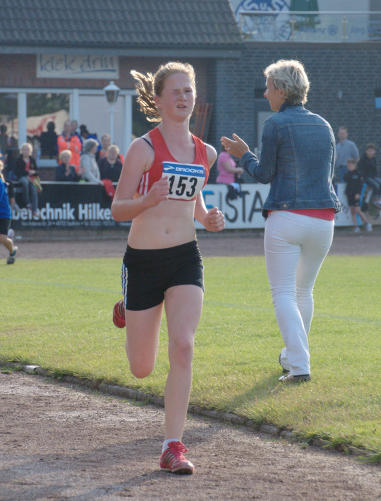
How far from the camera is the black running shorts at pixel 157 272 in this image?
5.29 meters

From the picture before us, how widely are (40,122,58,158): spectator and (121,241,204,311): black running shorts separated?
963 inches

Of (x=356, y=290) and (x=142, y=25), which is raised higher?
(x=142, y=25)

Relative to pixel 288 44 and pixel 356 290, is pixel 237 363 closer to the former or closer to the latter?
pixel 356 290

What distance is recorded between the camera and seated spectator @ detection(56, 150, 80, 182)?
2359cm

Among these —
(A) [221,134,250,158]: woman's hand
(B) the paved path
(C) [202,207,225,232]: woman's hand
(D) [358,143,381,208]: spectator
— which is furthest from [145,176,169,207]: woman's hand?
(D) [358,143,381,208]: spectator

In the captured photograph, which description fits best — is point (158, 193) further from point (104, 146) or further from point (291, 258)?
point (104, 146)

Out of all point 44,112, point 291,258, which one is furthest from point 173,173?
point 44,112

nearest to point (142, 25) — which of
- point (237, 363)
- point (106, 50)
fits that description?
point (106, 50)

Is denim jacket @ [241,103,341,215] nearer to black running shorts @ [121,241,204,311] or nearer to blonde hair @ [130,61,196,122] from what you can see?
blonde hair @ [130,61,196,122]

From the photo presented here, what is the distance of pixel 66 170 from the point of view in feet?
77.6

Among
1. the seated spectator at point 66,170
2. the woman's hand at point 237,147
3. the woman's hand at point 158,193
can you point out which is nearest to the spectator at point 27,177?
the seated spectator at point 66,170

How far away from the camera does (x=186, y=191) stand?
5.29 m

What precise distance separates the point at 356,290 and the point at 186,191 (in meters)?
8.26

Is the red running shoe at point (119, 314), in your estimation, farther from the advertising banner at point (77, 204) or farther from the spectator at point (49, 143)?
the spectator at point (49, 143)
